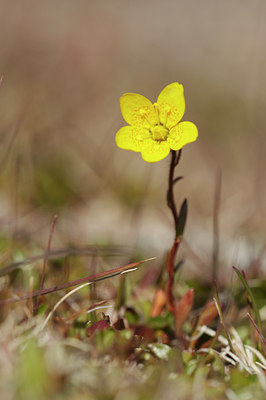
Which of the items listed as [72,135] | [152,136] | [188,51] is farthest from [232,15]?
[152,136]

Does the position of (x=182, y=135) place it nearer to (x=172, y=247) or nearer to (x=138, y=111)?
(x=138, y=111)

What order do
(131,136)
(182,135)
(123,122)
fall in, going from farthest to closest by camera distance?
(123,122)
(131,136)
(182,135)

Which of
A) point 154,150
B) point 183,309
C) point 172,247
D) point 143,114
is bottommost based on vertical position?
point 183,309

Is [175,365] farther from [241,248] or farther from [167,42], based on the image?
[167,42]

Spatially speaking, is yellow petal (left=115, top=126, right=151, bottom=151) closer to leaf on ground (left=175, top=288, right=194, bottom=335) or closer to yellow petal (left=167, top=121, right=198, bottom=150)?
yellow petal (left=167, top=121, right=198, bottom=150)

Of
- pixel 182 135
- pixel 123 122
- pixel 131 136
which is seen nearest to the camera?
pixel 182 135

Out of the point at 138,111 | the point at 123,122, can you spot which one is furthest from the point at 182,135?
the point at 123,122

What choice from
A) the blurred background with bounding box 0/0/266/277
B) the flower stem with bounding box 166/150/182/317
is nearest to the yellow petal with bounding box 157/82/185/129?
the flower stem with bounding box 166/150/182/317
